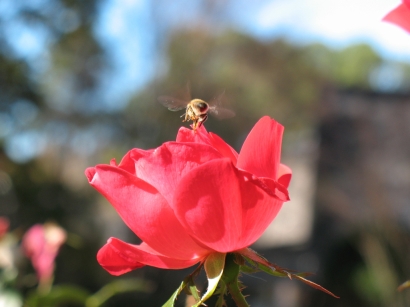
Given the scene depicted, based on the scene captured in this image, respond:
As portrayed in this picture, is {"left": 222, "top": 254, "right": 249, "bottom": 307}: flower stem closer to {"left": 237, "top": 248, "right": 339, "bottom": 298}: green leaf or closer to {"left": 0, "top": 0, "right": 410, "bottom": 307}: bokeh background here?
{"left": 237, "top": 248, "right": 339, "bottom": 298}: green leaf

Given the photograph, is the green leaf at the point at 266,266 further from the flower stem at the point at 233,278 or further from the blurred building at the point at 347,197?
the blurred building at the point at 347,197

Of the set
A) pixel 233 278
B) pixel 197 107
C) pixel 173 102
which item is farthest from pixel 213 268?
pixel 173 102

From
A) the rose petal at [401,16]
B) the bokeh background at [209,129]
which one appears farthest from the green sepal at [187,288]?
the bokeh background at [209,129]

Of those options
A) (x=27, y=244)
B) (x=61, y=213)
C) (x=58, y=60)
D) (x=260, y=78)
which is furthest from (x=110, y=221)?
(x=27, y=244)

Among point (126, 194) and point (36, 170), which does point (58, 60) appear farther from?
point (126, 194)

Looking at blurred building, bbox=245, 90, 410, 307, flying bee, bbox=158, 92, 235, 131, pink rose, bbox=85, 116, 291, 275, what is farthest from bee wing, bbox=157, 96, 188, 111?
blurred building, bbox=245, 90, 410, 307

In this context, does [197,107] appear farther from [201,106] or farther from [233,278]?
[233,278]
